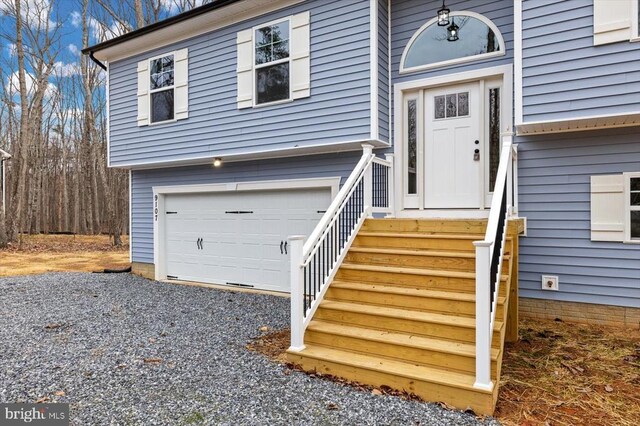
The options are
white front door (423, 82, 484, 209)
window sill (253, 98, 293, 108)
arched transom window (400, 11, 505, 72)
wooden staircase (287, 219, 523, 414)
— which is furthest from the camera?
window sill (253, 98, 293, 108)

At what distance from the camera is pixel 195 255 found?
859 centimetres

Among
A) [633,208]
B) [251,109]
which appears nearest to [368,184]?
[251,109]

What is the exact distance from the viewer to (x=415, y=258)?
4.40 m

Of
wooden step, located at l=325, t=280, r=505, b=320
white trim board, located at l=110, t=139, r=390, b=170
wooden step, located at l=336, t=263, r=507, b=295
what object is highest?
white trim board, located at l=110, t=139, r=390, b=170

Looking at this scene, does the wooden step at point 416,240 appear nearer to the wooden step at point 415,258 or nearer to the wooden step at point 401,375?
the wooden step at point 415,258

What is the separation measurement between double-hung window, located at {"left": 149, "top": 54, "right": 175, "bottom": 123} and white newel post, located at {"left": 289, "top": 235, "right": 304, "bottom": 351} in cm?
544

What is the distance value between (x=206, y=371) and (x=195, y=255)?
5.16m

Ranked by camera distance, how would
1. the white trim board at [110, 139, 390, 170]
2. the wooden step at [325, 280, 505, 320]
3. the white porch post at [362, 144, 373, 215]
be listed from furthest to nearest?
the white trim board at [110, 139, 390, 170]
the white porch post at [362, 144, 373, 215]
the wooden step at [325, 280, 505, 320]

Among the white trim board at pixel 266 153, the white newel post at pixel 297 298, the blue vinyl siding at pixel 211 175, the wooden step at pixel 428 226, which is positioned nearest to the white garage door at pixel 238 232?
the blue vinyl siding at pixel 211 175

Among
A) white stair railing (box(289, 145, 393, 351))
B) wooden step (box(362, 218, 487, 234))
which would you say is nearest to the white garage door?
white stair railing (box(289, 145, 393, 351))

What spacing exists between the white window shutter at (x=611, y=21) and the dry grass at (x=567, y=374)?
10.8 feet

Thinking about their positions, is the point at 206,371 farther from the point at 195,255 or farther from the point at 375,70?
the point at 195,255

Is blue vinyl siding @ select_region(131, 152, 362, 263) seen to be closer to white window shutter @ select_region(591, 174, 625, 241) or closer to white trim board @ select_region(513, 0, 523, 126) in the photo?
white trim board @ select_region(513, 0, 523, 126)

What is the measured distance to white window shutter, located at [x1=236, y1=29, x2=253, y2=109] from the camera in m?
6.98
